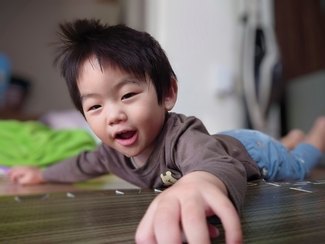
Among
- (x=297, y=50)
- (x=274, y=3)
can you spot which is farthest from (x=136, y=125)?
(x=297, y=50)

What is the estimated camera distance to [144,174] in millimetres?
374

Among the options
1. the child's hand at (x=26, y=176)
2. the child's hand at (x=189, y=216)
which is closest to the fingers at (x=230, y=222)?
the child's hand at (x=189, y=216)

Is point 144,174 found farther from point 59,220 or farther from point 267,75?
point 267,75

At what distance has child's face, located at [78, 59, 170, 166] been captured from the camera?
270 millimetres

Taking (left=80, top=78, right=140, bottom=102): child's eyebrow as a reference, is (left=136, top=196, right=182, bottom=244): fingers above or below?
below

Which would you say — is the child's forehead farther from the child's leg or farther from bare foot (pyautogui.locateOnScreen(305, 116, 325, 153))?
bare foot (pyautogui.locateOnScreen(305, 116, 325, 153))

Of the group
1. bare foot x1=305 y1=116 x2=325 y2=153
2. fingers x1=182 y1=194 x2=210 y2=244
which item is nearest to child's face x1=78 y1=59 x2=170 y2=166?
fingers x1=182 y1=194 x2=210 y2=244

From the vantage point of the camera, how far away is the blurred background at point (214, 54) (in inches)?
14.9

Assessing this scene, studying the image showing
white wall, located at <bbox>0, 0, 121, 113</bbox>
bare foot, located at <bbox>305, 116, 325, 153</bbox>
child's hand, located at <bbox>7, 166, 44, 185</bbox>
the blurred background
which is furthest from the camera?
white wall, located at <bbox>0, 0, 121, 113</bbox>

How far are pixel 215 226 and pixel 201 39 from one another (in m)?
0.26

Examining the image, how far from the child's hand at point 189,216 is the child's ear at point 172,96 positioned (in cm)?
11

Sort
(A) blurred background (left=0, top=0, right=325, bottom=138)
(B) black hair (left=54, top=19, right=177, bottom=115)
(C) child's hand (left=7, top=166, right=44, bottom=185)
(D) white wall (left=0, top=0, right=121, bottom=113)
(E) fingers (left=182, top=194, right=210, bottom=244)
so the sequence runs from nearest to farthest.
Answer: (E) fingers (left=182, top=194, right=210, bottom=244), (B) black hair (left=54, top=19, right=177, bottom=115), (A) blurred background (left=0, top=0, right=325, bottom=138), (C) child's hand (left=7, top=166, right=44, bottom=185), (D) white wall (left=0, top=0, right=121, bottom=113)

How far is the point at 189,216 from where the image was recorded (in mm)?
177

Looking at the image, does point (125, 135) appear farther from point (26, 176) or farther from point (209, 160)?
point (26, 176)
